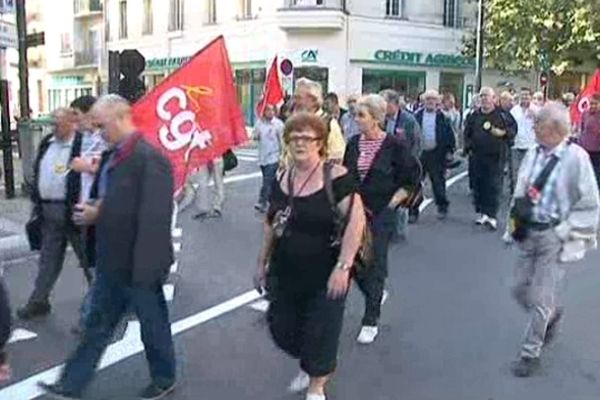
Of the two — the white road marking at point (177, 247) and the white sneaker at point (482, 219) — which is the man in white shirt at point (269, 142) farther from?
the white sneaker at point (482, 219)

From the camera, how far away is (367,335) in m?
5.74

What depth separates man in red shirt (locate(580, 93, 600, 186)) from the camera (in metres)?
12.6

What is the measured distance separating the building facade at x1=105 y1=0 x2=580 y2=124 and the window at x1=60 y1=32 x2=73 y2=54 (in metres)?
Result: 12.9

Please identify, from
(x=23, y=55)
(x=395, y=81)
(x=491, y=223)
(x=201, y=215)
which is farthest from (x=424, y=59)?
(x=491, y=223)

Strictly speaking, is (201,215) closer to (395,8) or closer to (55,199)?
(55,199)

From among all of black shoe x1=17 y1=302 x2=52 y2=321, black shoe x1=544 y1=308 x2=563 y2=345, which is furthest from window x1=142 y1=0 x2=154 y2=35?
black shoe x1=544 y1=308 x2=563 y2=345

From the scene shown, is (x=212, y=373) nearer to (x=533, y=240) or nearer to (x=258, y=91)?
(x=533, y=240)

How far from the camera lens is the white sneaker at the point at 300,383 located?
4805 mm

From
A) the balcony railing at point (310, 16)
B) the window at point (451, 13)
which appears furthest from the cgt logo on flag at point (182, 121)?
the window at point (451, 13)

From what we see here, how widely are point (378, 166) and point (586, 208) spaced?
1359mm

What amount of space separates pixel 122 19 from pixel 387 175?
37965 mm

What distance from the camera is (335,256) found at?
14.2 feet

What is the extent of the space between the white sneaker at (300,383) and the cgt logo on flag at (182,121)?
257 cm

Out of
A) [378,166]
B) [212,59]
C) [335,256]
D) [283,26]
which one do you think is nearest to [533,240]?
[378,166]
